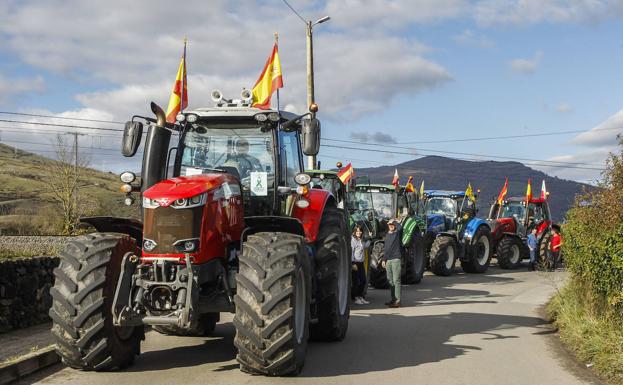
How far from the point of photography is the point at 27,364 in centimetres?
726

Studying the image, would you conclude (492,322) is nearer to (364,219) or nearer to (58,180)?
(364,219)

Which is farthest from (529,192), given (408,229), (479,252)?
(408,229)

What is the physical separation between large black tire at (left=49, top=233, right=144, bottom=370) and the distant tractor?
10626 mm

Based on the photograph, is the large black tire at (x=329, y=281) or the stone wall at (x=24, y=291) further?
the stone wall at (x=24, y=291)

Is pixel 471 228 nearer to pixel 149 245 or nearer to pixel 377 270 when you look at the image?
pixel 377 270

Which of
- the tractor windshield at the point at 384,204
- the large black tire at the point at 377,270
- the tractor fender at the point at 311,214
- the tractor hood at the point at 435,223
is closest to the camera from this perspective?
the tractor fender at the point at 311,214

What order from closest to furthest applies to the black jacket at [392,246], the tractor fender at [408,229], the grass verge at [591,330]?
the grass verge at [591,330], the black jacket at [392,246], the tractor fender at [408,229]

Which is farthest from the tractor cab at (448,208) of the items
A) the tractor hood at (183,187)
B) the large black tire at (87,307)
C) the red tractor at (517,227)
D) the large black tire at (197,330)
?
the large black tire at (87,307)

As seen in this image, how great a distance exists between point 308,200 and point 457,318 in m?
4.53

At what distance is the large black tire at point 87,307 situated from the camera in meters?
6.69

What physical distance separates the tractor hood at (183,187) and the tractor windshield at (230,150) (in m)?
0.65

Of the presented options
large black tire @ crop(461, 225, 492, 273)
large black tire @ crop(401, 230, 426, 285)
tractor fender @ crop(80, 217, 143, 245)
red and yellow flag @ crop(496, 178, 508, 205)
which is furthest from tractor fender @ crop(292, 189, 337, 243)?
red and yellow flag @ crop(496, 178, 508, 205)

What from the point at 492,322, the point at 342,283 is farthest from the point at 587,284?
the point at 342,283

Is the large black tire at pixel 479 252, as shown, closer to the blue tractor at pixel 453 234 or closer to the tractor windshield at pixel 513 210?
the blue tractor at pixel 453 234
